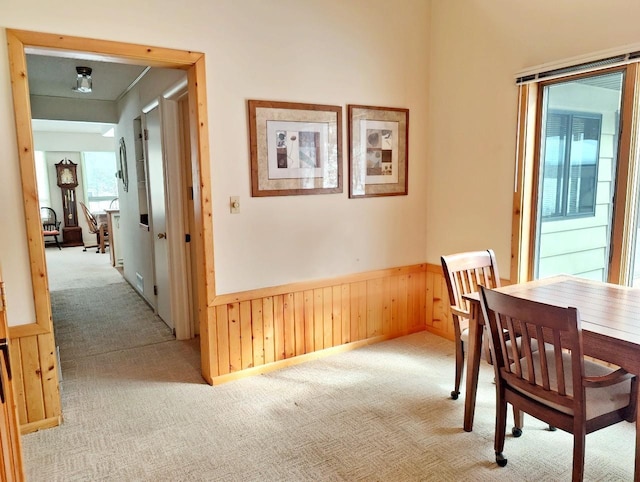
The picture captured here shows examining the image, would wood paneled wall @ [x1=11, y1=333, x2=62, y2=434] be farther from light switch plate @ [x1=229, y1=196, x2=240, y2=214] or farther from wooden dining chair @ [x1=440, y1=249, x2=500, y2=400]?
wooden dining chair @ [x1=440, y1=249, x2=500, y2=400]

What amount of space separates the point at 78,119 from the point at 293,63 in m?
4.24

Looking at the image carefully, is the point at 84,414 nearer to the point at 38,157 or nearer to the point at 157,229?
the point at 157,229

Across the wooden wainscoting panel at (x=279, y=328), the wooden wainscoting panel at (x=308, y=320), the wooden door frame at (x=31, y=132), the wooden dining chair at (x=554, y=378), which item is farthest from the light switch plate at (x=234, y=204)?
the wooden dining chair at (x=554, y=378)

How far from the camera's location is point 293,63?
3.07 m

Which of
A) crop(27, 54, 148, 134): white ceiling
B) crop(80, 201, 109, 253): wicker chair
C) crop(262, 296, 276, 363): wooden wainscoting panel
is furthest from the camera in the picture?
crop(80, 201, 109, 253): wicker chair

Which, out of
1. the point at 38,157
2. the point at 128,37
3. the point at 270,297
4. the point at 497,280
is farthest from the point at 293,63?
the point at 38,157

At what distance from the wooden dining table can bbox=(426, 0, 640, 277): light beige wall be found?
0.86m

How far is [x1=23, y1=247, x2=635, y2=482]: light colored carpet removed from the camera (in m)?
2.08

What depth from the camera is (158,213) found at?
13.5ft

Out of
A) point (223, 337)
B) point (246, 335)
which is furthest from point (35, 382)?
point (246, 335)

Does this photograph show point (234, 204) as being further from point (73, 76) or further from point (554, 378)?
point (73, 76)

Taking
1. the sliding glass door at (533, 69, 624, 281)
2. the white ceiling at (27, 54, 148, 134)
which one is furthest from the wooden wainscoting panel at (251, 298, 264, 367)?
the white ceiling at (27, 54, 148, 134)

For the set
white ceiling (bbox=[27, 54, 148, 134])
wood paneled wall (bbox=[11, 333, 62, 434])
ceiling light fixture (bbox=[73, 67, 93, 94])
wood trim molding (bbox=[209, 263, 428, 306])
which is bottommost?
wood paneled wall (bbox=[11, 333, 62, 434])

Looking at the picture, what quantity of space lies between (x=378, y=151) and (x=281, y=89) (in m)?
0.95
